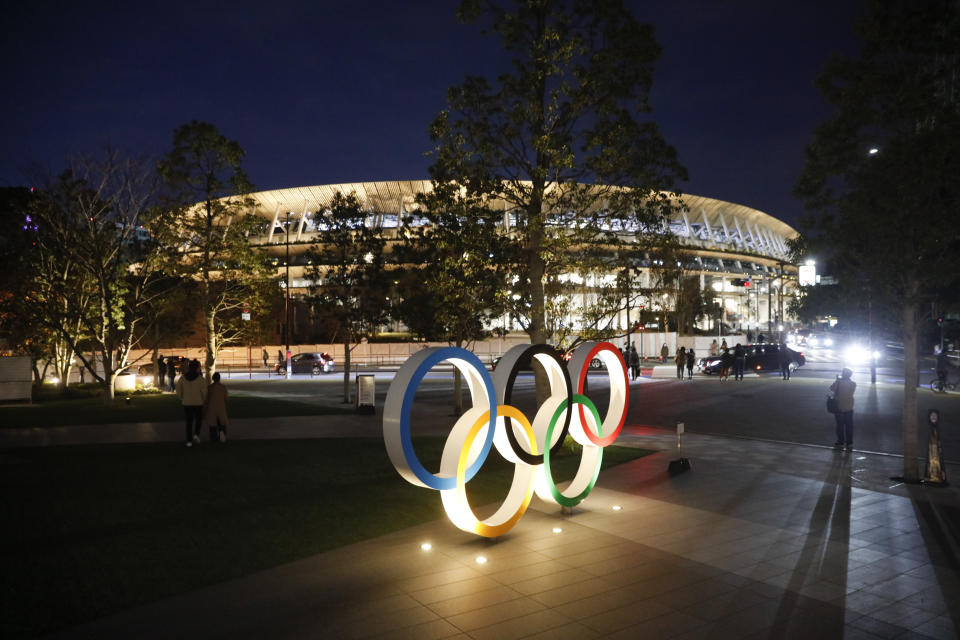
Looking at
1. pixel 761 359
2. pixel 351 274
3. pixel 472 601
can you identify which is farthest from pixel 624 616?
pixel 761 359

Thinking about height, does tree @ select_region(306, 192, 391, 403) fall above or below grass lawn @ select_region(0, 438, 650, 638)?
above

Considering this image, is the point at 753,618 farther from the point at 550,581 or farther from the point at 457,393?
the point at 457,393

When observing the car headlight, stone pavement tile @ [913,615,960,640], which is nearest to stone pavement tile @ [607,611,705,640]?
stone pavement tile @ [913,615,960,640]

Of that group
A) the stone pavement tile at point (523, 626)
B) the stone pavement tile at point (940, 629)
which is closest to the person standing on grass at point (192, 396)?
the stone pavement tile at point (523, 626)

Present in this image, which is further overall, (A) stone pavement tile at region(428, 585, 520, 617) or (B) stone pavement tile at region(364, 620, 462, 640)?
(A) stone pavement tile at region(428, 585, 520, 617)

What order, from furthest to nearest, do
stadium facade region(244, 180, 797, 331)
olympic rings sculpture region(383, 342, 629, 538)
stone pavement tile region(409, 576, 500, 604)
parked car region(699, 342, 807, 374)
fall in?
stadium facade region(244, 180, 797, 331)
parked car region(699, 342, 807, 374)
olympic rings sculpture region(383, 342, 629, 538)
stone pavement tile region(409, 576, 500, 604)

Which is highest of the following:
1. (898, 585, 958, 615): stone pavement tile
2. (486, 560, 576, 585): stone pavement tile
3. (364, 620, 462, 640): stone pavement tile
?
(364, 620, 462, 640): stone pavement tile

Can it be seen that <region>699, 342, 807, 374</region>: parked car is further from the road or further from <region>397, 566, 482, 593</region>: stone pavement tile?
<region>397, 566, 482, 593</region>: stone pavement tile

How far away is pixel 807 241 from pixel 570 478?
5901 mm

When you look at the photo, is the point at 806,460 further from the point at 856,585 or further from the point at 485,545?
the point at 485,545

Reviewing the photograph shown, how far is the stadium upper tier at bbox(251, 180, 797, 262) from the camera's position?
3012 inches

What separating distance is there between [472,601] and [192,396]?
9832 millimetres

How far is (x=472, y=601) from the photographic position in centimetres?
591

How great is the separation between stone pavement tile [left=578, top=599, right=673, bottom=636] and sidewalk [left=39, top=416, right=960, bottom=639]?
0.02m
